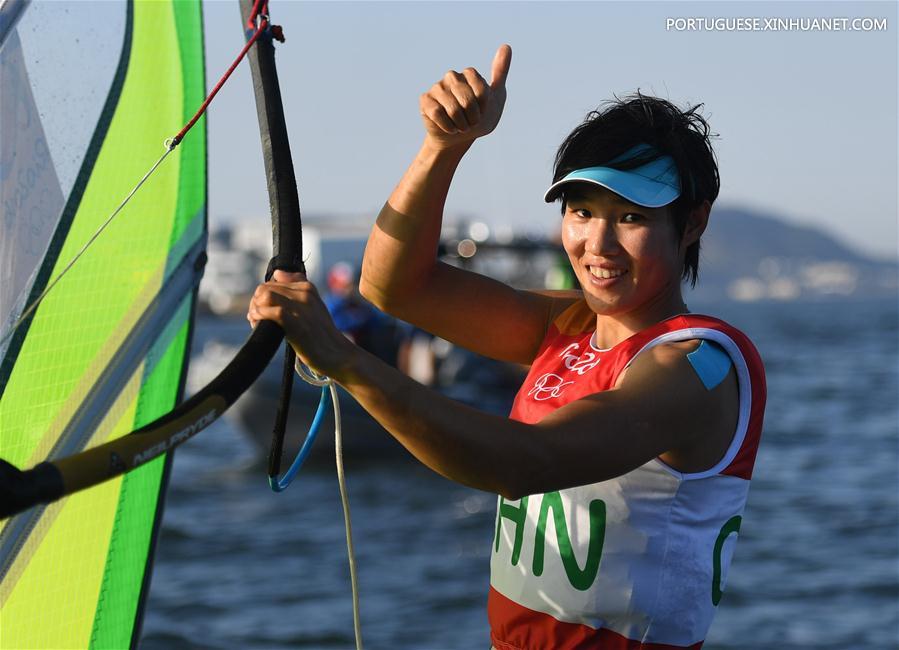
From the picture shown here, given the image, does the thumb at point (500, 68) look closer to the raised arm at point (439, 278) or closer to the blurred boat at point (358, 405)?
the raised arm at point (439, 278)

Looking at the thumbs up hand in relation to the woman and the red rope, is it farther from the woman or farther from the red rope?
the red rope

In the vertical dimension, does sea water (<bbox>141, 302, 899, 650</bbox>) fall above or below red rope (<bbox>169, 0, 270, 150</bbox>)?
below

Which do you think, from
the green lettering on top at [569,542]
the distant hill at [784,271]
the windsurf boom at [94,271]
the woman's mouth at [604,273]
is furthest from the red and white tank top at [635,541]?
the distant hill at [784,271]

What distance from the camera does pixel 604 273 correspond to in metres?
1.90

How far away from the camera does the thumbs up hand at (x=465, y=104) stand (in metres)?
1.87

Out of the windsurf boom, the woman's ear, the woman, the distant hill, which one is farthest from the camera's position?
the distant hill

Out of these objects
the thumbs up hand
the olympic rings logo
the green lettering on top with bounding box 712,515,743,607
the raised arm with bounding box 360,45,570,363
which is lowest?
the green lettering on top with bounding box 712,515,743,607

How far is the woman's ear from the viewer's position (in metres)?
1.97

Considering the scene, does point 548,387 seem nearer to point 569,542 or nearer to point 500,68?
point 569,542

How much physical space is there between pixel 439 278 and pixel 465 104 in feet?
1.56

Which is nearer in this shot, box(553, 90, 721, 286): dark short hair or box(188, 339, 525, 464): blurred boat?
box(553, 90, 721, 286): dark short hair

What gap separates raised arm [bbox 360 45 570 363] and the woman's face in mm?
222

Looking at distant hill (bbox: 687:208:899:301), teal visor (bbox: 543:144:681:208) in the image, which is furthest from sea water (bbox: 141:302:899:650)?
distant hill (bbox: 687:208:899:301)

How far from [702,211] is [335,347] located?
736mm
